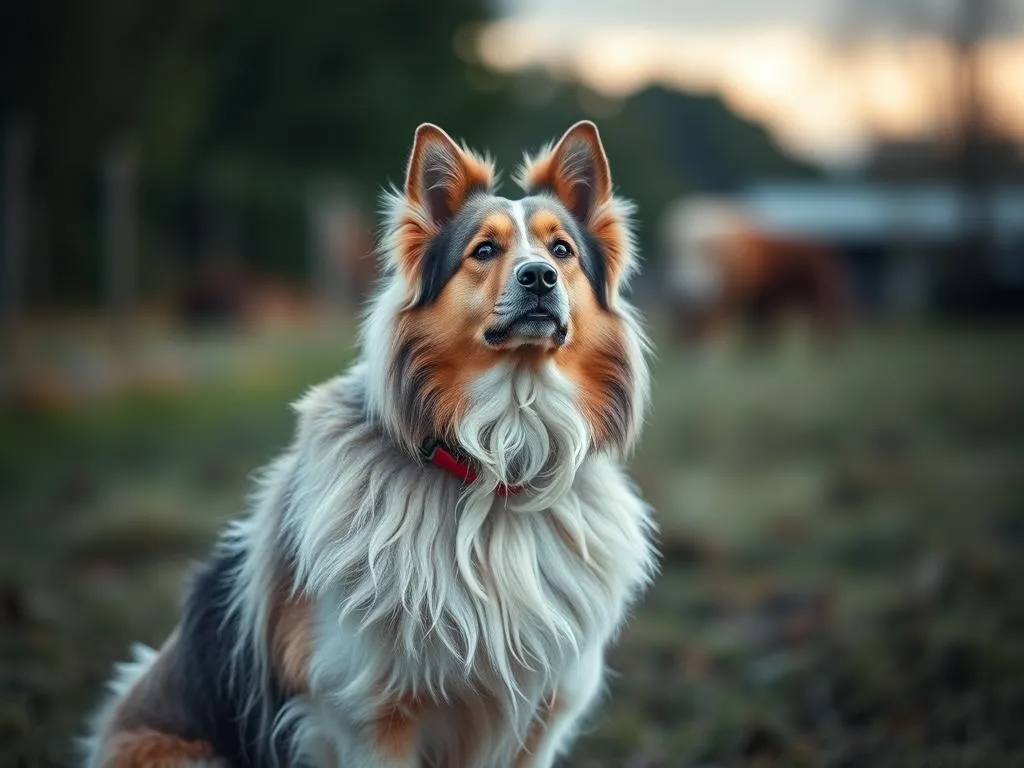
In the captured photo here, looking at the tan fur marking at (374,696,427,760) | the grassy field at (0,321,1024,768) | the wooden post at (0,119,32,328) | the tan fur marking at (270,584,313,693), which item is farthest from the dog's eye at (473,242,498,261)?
the wooden post at (0,119,32,328)

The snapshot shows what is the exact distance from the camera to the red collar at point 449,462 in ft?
11.5

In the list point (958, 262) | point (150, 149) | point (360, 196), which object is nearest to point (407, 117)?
point (360, 196)

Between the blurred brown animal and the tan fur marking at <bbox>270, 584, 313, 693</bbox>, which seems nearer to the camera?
the tan fur marking at <bbox>270, 584, 313, 693</bbox>

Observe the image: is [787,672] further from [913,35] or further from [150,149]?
[913,35]

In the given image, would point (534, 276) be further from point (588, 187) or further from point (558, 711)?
point (558, 711)

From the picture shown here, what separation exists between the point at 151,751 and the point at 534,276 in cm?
176

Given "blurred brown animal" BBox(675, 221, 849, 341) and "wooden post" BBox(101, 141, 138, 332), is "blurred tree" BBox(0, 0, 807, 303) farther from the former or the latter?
"blurred brown animal" BBox(675, 221, 849, 341)

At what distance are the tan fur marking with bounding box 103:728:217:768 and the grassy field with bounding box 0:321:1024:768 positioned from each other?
1019mm

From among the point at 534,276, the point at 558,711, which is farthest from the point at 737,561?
the point at 534,276

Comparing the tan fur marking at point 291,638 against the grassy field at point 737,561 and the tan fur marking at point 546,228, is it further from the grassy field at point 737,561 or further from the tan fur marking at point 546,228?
the grassy field at point 737,561

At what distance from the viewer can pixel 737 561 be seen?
7.85m

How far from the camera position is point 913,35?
2247 cm

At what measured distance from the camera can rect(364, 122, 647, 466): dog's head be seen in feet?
11.5

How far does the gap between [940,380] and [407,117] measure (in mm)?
11737
